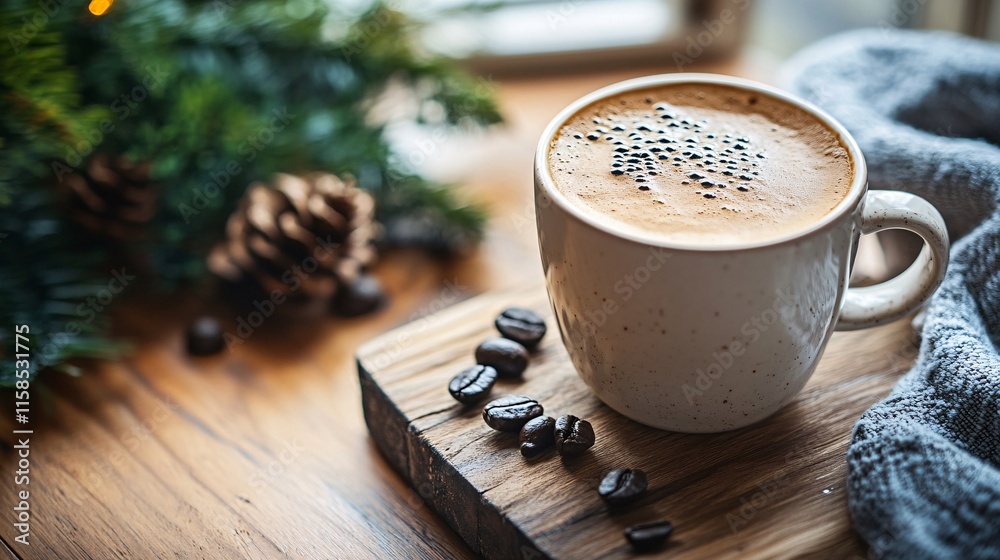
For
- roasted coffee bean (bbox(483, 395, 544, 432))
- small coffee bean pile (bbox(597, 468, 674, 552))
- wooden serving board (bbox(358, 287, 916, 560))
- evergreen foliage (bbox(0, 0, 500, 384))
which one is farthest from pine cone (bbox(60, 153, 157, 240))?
small coffee bean pile (bbox(597, 468, 674, 552))

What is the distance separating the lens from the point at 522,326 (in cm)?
76

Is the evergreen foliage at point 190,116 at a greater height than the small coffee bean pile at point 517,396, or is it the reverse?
the evergreen foliage at point 190,116

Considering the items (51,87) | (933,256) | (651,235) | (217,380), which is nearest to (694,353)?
(651,235)

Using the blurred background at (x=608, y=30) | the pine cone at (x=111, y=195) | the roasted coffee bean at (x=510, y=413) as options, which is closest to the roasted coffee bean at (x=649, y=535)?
the roasted coffee bean at (x=510, y=413)

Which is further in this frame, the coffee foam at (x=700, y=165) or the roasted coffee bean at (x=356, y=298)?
the roasted coffee bean at (x=356, y=298)

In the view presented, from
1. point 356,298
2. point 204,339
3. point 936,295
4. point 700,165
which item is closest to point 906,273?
point 936,295

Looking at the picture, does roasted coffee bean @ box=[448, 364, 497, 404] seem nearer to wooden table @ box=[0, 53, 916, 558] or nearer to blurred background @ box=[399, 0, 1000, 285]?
wooden table @ box=[0, 53, 916, 558]

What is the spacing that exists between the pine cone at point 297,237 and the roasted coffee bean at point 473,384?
0.25 m

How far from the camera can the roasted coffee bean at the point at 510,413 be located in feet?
2.18

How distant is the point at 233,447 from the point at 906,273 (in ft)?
1.84

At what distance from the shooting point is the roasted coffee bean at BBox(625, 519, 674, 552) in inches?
22.7

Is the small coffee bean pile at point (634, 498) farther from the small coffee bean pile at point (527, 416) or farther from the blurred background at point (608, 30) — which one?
the blurred background at point (608, 30)

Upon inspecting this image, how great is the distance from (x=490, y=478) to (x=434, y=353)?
16 centimetres

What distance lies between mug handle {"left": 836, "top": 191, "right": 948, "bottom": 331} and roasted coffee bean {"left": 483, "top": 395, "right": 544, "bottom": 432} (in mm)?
238
